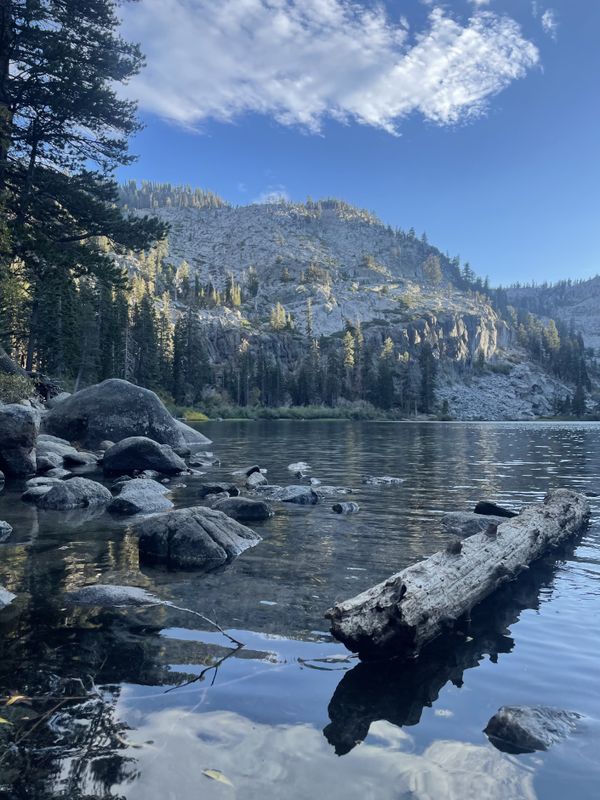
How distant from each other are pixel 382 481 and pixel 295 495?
223 inches

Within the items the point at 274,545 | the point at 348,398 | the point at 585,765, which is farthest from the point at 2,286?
the point at 348,398

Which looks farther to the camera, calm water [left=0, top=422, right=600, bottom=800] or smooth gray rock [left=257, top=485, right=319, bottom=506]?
smooth gray rock [left=257, top=485, right=319, bottom=506]

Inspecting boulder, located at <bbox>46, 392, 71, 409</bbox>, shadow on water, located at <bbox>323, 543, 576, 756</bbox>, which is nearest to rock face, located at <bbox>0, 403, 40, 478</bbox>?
shadow on water, located at <bbox>323, 543, 576, 756</bbox>

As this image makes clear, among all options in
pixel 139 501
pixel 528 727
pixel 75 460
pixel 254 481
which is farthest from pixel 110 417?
pixel 528 727

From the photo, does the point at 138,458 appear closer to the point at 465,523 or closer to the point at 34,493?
the point at 34,493

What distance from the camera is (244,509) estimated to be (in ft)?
45.6

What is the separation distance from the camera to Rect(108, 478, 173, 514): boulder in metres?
14.3

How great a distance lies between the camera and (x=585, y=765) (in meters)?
4.15

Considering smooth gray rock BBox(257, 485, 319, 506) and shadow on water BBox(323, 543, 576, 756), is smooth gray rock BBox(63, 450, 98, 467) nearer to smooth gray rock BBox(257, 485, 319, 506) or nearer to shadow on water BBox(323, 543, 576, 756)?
smooth gray rock BBox(257, 485, 319, 506)

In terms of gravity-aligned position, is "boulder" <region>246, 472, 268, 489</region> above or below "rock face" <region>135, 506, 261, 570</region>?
below

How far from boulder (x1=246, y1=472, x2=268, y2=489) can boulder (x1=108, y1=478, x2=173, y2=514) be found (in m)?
3.46

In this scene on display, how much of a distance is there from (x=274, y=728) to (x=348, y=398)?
518 ft

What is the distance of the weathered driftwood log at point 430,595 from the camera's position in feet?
18.9

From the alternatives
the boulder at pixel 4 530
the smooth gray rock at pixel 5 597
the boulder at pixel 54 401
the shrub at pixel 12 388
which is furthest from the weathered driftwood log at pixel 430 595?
the boulder at pixel 54 401
